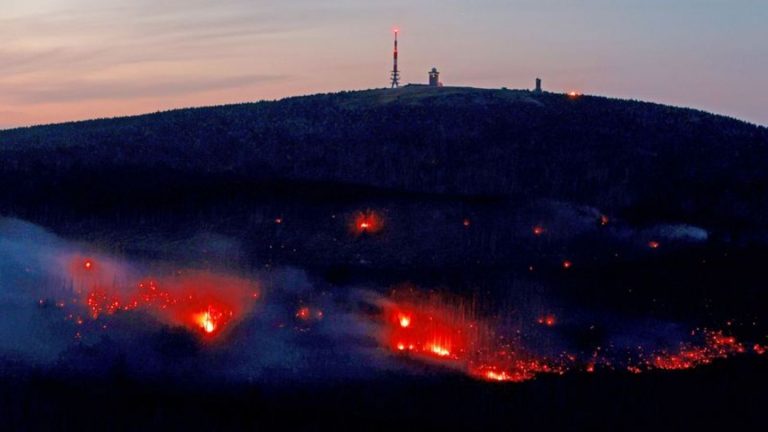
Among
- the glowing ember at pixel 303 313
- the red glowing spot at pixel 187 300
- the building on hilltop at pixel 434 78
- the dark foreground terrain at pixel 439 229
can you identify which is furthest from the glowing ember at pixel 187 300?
the building on hilltop at pixel 434 78

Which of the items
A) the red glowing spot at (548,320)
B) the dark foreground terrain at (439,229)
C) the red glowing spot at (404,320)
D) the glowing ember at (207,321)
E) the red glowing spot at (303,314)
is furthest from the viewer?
the red glowing spot at (548,320)

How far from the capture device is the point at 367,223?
59156 millimetres

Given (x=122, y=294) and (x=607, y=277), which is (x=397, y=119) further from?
(x=122, y=294)

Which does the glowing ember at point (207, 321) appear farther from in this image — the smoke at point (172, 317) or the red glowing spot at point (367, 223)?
the red glowing spot at point (367, 223)

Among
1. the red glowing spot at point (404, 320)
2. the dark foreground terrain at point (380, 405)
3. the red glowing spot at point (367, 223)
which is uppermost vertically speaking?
the red glowing spot at point (367, 223)

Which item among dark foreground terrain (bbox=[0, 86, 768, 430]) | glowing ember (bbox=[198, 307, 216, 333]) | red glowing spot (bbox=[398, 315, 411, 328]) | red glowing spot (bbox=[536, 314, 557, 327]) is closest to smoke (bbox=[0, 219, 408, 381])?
glowing ember (bbox=[198, 307, 216, 333])

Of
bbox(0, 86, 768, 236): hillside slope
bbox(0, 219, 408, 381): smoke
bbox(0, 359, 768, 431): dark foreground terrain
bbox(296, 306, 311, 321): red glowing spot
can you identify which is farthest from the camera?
bbox(0, 86, 768, 236): hillside slope

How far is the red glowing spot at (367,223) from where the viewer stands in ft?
192

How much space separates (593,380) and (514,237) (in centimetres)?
1882

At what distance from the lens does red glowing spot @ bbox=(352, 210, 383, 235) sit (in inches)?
2299

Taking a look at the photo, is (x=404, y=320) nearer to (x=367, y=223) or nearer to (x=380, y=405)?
(x=380, y=405)

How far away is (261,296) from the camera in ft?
161

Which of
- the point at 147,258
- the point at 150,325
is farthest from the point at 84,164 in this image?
the point at 150,325

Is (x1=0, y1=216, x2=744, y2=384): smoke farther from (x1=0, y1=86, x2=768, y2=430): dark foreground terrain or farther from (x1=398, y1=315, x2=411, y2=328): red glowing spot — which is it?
(x1=0, y1=86, x2=768, y2=430): dark foreground terrain
